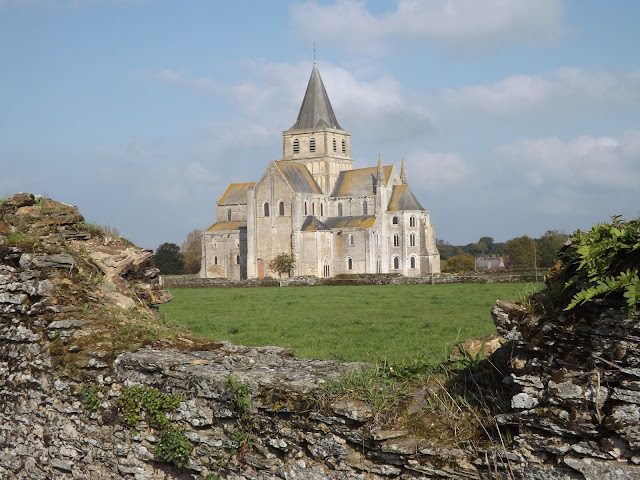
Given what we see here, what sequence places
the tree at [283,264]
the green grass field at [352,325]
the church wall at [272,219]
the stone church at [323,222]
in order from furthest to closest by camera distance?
1. the church wall at [272,219]
2. the stone church at [323,222]
3. the tree at [283,264]
4. the green grass field at [352,325]

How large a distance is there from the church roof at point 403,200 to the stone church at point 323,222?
132 mm

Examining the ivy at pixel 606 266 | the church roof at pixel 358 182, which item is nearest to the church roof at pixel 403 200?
the church roof at pixel 358 182

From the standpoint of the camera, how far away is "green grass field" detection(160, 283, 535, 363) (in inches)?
518

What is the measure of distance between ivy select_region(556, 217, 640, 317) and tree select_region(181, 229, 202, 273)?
4595 inches

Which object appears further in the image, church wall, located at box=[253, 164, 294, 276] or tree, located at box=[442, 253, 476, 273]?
tree, located at box=[442, 253, 476, 273]

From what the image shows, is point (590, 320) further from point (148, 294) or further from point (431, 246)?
point (431, 246)

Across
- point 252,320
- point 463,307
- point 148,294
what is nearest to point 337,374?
point 148,294

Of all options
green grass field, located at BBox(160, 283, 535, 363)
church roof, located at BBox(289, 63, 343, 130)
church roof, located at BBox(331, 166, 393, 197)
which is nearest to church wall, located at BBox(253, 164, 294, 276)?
church roof, located at BBox(331, 166, 393, 197)

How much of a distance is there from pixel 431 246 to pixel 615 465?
91.9 meters

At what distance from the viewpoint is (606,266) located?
15.2 ft

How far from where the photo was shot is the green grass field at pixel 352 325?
13148mm

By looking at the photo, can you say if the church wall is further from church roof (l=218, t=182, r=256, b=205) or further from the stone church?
church roof (l=218, t=182, r=256, b=205)

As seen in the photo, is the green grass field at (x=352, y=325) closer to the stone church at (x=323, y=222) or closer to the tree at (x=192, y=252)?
the stone church at (x=323, y=222)

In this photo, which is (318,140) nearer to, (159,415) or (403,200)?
(403,200)
